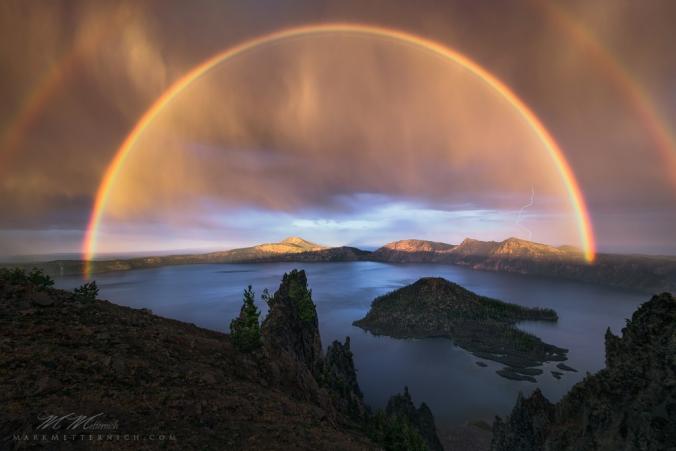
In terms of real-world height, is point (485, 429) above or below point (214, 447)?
below

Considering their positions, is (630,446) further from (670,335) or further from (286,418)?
(286,418)

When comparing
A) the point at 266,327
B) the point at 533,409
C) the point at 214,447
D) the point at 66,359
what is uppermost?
the point at 66,359

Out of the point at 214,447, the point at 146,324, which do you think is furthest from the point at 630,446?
the point at 146,324
